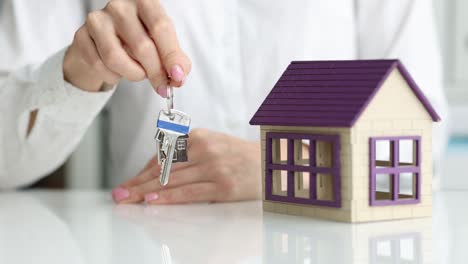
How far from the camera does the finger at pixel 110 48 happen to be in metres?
0.94

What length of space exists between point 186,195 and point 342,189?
0.32 m

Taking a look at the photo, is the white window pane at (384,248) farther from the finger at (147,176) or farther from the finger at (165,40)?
the finger at (147,176)

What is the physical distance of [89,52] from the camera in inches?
40.0

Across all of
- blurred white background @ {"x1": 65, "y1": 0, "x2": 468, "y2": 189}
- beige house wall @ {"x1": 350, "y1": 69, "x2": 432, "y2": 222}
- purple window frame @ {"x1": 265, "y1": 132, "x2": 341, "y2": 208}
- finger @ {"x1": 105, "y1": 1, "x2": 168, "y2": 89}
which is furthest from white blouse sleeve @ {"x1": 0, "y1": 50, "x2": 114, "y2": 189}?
blurred white background @ {"x1": 65, "y1": 0, "x2": 468, "y2": 189}

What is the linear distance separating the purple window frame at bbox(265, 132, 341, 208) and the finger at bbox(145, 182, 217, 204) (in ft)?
0.60

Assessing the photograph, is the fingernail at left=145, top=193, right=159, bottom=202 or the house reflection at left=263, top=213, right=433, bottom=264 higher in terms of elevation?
the fingernail at left=145, top=193, right=159, bottom=202

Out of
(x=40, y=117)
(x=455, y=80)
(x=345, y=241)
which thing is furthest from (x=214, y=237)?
(x=455, y=80)

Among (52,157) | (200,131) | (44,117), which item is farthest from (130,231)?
(52,157)

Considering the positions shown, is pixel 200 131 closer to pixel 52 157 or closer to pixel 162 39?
pixel 162 39

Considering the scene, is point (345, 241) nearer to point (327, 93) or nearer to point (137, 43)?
point (327, 93)

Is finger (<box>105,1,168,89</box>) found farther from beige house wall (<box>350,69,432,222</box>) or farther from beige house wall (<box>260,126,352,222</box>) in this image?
beige house wall (<box>350,69,432,222</box>)

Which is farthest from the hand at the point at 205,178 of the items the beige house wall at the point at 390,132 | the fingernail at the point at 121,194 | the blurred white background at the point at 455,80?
the blurred white background at the point at 455,80

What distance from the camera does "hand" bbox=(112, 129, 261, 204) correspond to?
1.09 meters

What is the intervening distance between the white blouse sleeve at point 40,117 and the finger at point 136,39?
0.23 meters
